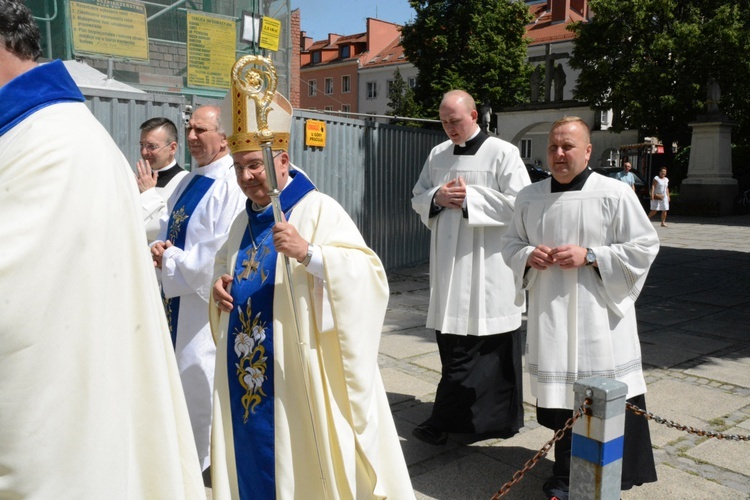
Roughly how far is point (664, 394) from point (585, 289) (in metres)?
2.37

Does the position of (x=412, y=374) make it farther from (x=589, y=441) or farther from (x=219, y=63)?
(x=219, y=63)

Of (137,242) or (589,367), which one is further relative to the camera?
(589,367)

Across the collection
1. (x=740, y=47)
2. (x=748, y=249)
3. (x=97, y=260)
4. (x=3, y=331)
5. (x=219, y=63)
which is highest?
(x=740, y=47)

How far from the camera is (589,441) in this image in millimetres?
2762

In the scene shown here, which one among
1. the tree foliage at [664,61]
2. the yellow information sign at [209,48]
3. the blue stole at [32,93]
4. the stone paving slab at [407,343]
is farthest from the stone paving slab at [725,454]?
the tree foliage at [664,61]

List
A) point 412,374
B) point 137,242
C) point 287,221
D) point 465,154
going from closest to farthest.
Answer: point 137,242
point 287,221
point 465,154
point 412,374

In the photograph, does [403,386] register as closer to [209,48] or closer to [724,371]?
[724,371]

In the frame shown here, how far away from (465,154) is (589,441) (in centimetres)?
239

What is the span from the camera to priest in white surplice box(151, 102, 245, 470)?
3711mm

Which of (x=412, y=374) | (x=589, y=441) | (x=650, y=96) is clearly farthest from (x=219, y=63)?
(x=650, y=96)

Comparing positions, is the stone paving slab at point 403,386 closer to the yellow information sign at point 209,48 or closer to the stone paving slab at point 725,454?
the stone paving slab at point 725,454

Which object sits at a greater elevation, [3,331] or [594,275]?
[3,331]

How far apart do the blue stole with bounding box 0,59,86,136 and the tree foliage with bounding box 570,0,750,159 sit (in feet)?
97.2

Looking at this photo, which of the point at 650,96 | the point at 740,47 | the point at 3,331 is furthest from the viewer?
the point at 650,96
